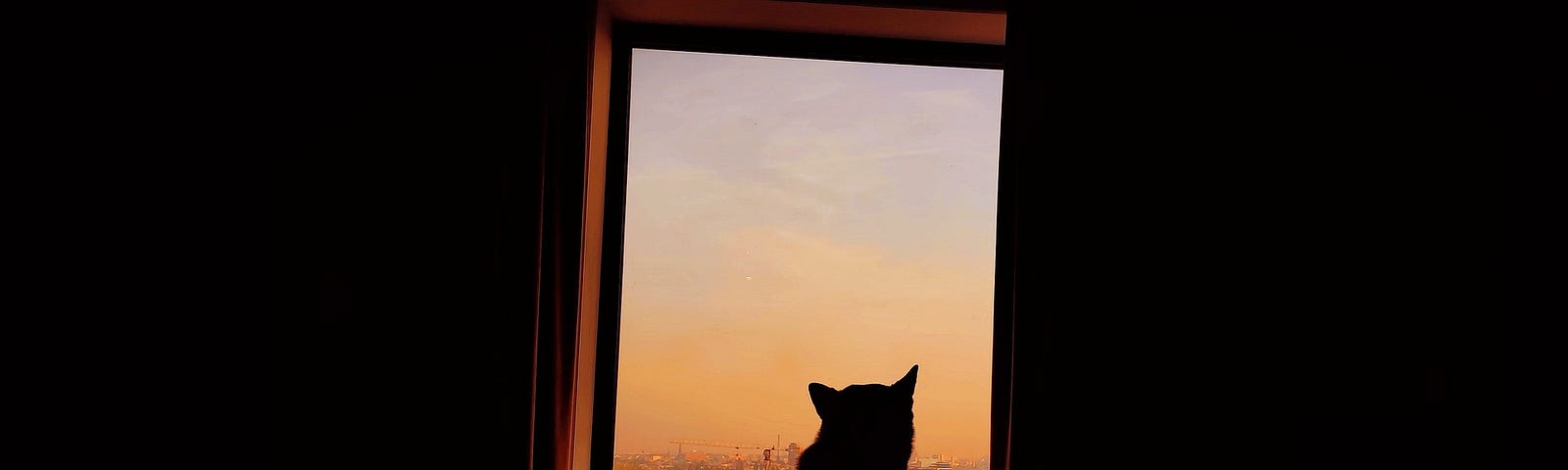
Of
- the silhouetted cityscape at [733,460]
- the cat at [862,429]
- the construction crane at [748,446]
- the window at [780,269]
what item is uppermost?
the window at [780,269]

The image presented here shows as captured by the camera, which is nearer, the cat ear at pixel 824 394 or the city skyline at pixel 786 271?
the cat ear at pixel 824 394

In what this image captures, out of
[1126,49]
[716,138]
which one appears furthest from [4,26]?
[1126,49]

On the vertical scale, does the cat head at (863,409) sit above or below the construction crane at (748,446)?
above


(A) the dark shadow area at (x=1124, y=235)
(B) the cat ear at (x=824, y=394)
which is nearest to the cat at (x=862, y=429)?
(B) the cat ear at (x=824, y=394)

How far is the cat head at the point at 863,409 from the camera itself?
1690 millimetres

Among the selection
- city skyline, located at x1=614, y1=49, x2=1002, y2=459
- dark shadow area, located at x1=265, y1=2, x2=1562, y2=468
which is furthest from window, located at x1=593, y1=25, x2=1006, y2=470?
dark shadow area, located at x1=265, y1=2, x2=1562, y2=468

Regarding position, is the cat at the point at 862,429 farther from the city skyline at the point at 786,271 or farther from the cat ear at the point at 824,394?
the city skyline at the point at 786,271

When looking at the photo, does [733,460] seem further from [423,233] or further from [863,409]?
[423,233]

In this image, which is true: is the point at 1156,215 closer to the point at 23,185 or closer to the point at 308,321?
the point at 308,321

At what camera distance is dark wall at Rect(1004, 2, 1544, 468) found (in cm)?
170

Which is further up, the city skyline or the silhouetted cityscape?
the city skyline

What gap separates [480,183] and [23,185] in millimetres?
785

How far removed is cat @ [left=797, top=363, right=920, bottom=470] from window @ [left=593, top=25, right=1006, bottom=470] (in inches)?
14.2

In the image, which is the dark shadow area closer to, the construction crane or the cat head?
the cat head
